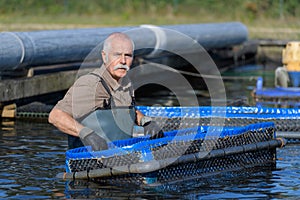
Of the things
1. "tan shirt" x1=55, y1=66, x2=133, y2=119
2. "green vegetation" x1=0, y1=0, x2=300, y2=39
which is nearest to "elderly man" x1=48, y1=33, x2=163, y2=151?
"tan shirt" x1=55, y1=66, x2=133, y2=119

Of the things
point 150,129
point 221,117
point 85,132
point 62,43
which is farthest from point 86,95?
point 62,43

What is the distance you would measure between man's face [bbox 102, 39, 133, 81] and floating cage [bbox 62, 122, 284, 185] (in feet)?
2.58

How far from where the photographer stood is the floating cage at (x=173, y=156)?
29.1 feet

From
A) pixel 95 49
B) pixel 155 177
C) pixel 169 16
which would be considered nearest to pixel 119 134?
pixel 155 177

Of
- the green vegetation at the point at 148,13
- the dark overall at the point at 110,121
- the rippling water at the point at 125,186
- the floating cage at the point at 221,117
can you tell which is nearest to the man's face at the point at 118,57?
the dark overall at the point at 110,121

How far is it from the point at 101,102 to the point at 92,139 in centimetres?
50

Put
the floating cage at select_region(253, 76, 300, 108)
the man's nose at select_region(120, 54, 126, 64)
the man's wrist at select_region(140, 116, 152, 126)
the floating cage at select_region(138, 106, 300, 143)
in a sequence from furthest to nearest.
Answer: the floating cage at select_region(253, 76, 300, 108) → the floating cage at select_region(138, 106, 300, 143) → the man's wrist at select_region(140, 116, 152, 126) → the man's nose at select_region(120, 54, 126, 64)

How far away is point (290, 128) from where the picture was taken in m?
12.3

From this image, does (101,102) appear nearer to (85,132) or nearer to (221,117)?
(85,132)

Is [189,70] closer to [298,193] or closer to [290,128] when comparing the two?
[290,128]

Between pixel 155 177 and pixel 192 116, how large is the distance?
10.5 feet

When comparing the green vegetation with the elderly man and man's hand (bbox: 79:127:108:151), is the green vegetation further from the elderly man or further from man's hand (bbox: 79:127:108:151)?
man's hand (bbox: 79:127:108:151)

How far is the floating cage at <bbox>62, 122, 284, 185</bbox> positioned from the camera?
8867 millimetres

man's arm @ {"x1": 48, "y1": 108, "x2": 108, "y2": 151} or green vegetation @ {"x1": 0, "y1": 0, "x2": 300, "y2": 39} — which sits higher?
green vegetation @ {"x1": 0, "y1": 0, "x2": 300, "y2": 39}
